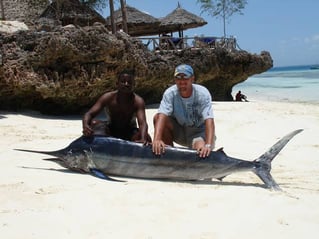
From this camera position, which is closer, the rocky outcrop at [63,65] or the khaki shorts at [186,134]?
the khaki shorts at [186,134]

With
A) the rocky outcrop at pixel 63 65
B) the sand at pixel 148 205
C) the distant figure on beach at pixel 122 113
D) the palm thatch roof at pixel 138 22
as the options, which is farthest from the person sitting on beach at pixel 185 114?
the palm thatch roof at pixel 138 22

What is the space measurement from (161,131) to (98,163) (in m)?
0.79

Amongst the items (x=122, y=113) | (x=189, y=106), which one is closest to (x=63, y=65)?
(x=122, y=113)

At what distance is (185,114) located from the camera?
464 centimetres

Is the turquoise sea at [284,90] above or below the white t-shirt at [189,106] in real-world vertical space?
below

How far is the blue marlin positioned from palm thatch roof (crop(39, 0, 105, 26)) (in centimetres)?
1636

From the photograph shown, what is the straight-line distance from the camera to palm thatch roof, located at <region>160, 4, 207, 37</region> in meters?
22.2

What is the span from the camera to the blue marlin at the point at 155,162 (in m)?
3.89

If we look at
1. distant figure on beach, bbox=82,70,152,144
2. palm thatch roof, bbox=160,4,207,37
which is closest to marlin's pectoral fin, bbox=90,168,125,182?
distant figure on beach, bbox=82,70,152,144

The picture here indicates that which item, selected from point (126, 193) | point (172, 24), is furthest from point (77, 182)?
point (172, 24)

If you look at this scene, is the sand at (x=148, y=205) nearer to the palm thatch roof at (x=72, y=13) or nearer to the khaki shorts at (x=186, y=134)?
the khaki shorts at (x=186, y=134)

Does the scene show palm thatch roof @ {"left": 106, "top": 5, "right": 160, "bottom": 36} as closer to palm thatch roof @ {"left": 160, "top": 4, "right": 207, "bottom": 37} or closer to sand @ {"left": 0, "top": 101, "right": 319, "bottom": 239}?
palm thatch roof @ {"left": 160, "top": 4, "right": 207, "bottom": 37}

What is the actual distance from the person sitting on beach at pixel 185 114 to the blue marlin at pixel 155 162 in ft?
1.03

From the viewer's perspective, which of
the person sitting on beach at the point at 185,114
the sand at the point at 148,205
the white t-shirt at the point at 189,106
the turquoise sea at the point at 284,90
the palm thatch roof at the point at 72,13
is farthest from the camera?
the turquoise sea at the point at 284,90
